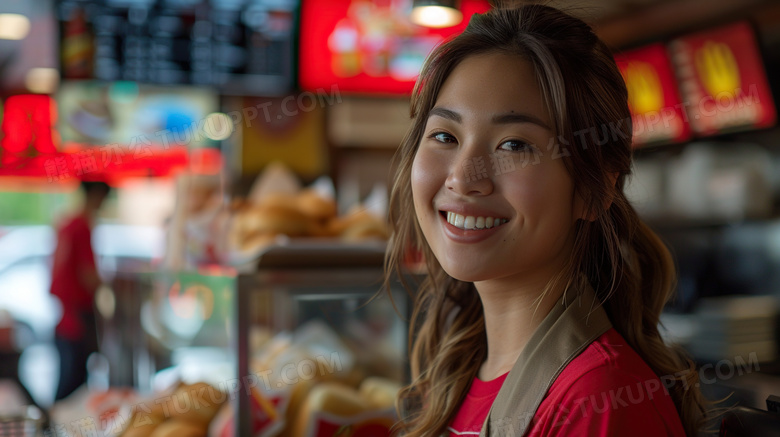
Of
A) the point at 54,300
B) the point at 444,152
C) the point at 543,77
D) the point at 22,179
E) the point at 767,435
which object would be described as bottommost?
the point at 54,300

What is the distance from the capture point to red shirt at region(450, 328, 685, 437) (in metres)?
0.68

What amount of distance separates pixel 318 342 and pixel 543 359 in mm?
1017

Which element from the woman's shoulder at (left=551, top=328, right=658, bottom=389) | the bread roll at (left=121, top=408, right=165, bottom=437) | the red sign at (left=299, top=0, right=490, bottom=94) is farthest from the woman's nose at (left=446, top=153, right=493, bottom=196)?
the red sign at (left=299, top=0, right=490, bottom=94)

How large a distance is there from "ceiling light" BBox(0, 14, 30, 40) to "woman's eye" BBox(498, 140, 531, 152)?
10.5ft

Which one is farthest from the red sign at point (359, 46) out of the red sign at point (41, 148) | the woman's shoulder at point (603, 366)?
the woman's shoulder at point (603, 366)

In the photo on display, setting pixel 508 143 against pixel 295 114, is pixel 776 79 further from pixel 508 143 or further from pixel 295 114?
pixel 295 114

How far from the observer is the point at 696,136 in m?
3.43

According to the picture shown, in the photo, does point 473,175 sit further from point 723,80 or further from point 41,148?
point 41,148

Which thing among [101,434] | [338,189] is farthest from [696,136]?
[101,434]

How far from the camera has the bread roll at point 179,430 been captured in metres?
1.58

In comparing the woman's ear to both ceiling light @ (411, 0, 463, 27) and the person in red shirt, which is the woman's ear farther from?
the person in red shirt

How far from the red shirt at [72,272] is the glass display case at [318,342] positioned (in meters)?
2.98

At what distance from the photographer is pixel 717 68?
10.7 ft

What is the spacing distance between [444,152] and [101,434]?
142 centimetres
